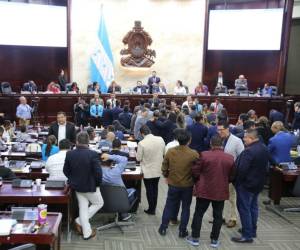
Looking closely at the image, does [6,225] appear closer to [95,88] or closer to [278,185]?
[278,185]

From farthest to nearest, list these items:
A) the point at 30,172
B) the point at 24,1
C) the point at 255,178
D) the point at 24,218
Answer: the point at 24,1 < the point at 30,172 < the point at 255,178 < the point at 24,218

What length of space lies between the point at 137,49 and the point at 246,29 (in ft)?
13.7

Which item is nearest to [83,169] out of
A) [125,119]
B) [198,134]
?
[198,134]

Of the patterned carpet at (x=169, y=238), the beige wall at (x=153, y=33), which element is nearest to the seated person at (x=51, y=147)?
the patterned carpet at (x=169, y=238)

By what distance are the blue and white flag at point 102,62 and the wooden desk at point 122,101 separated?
1.84m

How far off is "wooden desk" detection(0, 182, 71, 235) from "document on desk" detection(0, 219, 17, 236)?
32.2 inches

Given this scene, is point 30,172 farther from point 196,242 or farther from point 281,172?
point 281,172

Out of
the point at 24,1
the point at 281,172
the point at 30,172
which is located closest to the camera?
the point at 30,172

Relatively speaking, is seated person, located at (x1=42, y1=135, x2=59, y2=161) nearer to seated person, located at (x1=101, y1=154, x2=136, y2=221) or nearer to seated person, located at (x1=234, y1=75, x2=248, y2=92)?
seated person, located at (x1=101, y1=154, x2=136, y2=221)

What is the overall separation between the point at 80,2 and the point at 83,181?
11661 millimetres

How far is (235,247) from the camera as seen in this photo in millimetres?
5145

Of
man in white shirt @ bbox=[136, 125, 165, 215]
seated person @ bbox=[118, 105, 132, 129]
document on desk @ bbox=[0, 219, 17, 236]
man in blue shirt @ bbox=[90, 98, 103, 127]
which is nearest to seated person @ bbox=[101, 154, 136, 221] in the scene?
man in white shirt @ bbox=[136, 125, 165, 215]

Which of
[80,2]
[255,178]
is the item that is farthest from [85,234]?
[80,2]

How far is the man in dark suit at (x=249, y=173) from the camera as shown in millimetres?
4871
